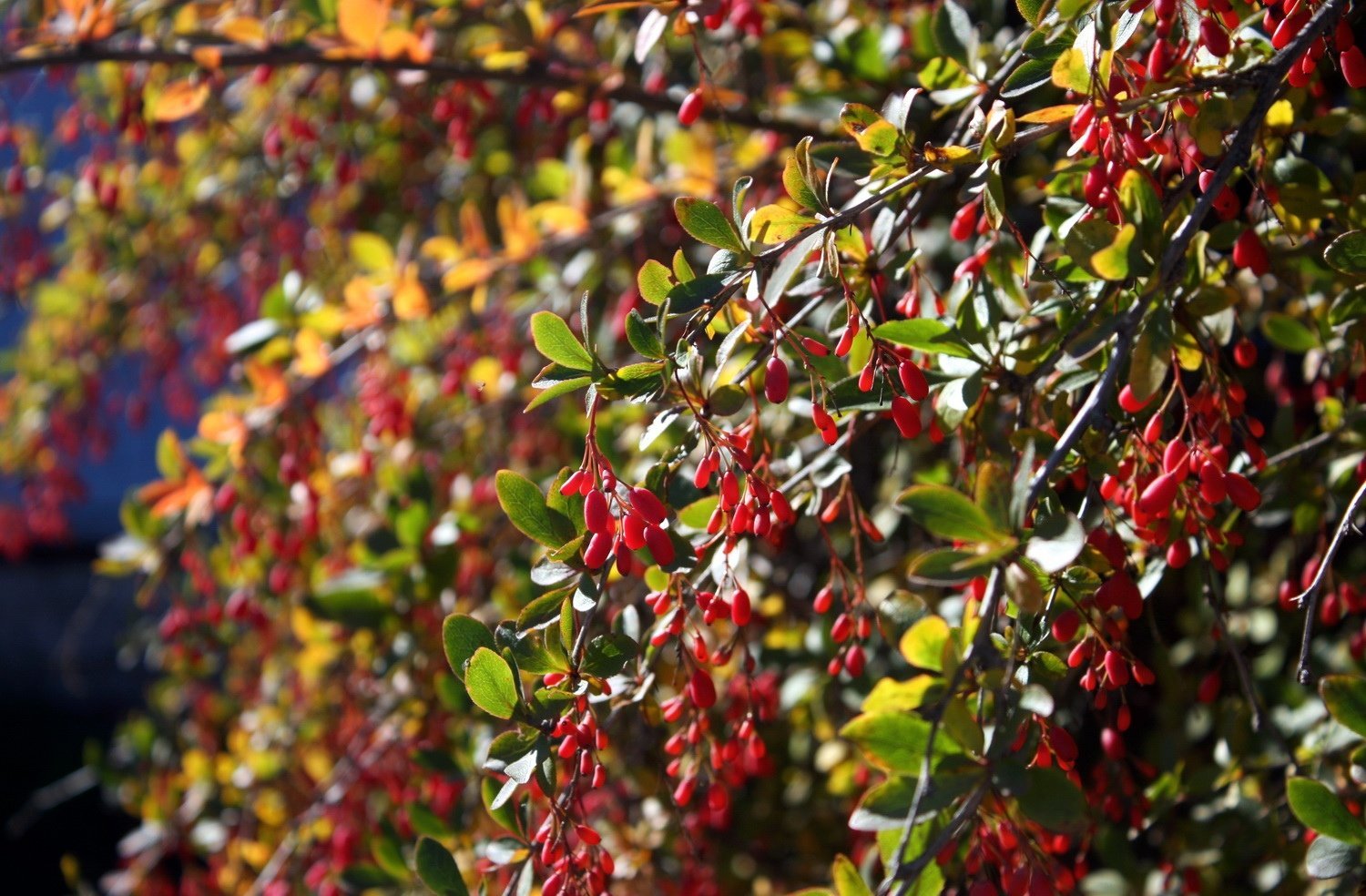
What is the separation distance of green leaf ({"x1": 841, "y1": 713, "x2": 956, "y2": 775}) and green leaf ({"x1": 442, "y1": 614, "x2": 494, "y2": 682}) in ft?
1.07

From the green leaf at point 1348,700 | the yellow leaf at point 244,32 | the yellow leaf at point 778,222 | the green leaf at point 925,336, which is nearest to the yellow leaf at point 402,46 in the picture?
the yellow leaf at point 244,32

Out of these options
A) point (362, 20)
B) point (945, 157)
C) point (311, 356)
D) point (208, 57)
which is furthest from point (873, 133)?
point (311, 356)

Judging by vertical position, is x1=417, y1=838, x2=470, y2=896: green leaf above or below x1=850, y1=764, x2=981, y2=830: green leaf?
below

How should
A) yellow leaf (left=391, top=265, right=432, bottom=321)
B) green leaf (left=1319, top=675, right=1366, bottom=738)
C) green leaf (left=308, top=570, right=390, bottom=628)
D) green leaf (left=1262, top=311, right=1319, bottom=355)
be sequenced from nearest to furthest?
green leaf (left=1319, top=675, right=1366, bottom=738)
green leaf (left=1262, top=311, right=1319, bottom=355)
green leaf (left=308, top=570, right=390, bottom=628)
yellow leaf (left=391, top=265, right=432, bottom=321)

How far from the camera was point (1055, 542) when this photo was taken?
2.44 feet

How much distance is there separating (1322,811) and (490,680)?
668 millimetres

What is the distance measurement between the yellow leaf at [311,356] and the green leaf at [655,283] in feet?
3.29

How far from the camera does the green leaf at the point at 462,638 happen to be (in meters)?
0.95

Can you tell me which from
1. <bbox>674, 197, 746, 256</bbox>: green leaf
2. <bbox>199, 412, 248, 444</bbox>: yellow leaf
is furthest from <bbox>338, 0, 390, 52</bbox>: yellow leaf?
<bbox>674, 197, 746, 256</bbox>: green leaf

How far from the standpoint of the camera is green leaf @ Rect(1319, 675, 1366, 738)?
0.94m

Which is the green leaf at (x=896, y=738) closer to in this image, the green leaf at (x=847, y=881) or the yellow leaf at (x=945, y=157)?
the green leaf at (x=847, y=881)

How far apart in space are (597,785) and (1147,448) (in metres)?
0.51

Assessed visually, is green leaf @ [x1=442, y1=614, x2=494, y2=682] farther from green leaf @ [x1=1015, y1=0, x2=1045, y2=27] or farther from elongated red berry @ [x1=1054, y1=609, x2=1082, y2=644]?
green leaf @ [x1=1015, y1=0, x2=1045, y2=27]

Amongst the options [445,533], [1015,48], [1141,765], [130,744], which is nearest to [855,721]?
[1141,765]
